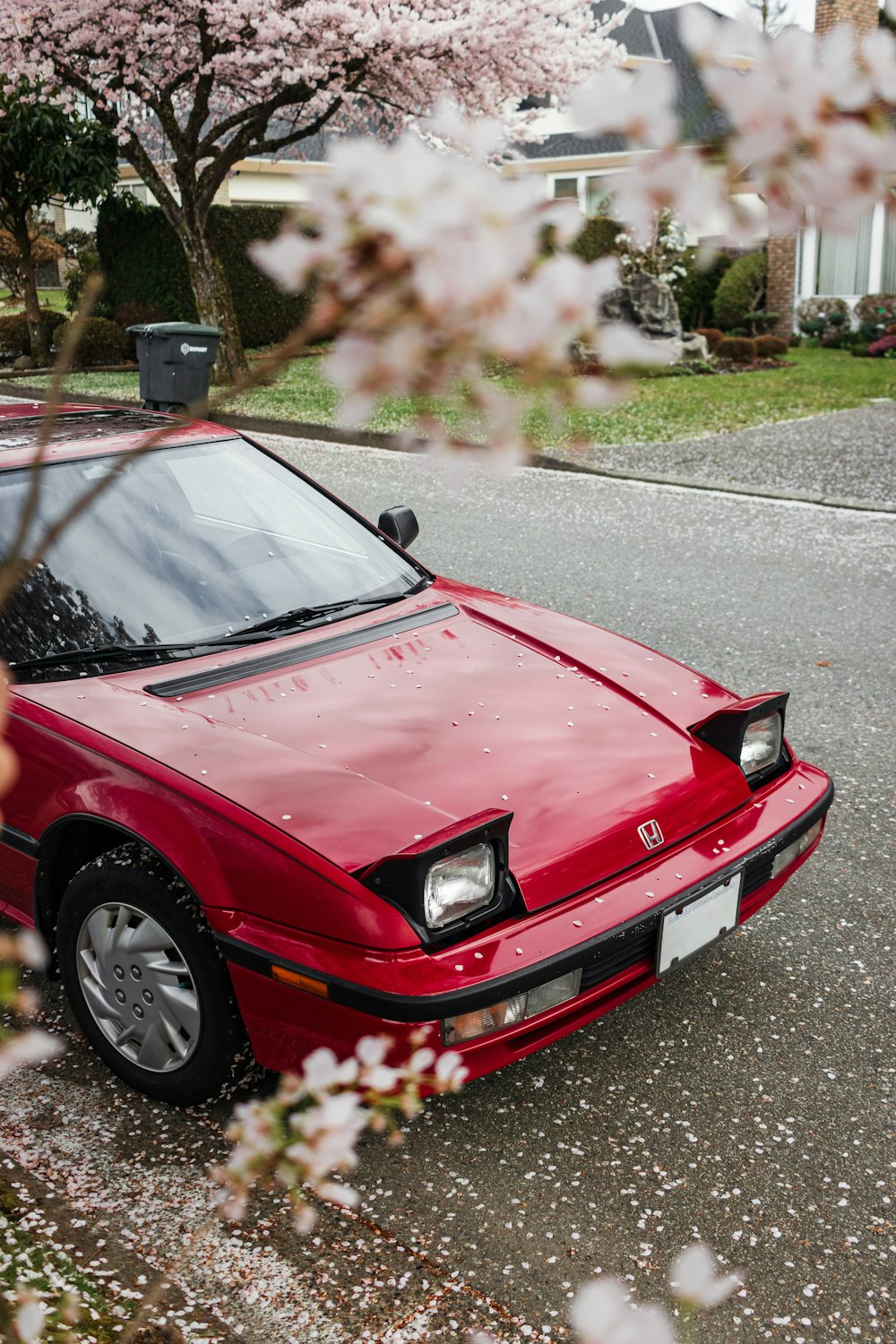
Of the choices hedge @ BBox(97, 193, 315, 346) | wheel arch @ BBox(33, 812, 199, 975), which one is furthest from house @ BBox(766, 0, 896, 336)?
wheel arch @ BBox(33, 812, 199, 975)

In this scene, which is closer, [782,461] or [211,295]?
[782,461]

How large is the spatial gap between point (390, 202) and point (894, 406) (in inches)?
632

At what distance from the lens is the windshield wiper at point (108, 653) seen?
119 inches

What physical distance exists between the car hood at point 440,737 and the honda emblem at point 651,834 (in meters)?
0.01

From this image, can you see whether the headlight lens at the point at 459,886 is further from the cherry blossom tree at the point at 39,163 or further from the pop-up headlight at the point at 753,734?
the cherry blossom tree at the point at 39,163

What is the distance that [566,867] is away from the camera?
2.59m

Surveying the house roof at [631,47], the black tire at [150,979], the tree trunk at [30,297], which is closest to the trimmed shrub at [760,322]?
the house roof at [631,47]

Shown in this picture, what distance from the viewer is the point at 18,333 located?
928 inches

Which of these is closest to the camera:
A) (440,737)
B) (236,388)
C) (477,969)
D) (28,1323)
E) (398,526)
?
(236,388)

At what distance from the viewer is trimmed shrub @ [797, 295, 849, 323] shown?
23.8m

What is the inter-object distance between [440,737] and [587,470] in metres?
8.59

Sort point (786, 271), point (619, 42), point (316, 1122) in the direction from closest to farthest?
point (316, 1122)
point (786, 271)
point (619, 42)

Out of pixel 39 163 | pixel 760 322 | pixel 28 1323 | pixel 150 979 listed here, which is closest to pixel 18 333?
pixel 39 163

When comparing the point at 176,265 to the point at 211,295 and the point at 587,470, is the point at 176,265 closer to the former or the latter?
the point at 211,295
